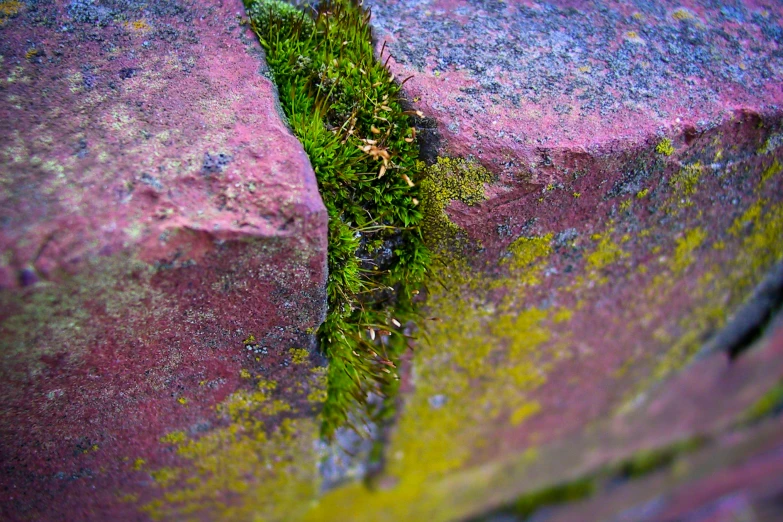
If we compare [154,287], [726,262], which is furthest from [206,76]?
[726,262]

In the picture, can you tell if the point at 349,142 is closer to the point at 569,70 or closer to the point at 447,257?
the point at 447,257

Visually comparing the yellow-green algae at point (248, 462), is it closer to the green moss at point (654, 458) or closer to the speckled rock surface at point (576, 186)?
A: the speckled rock surface at point (576, 186)

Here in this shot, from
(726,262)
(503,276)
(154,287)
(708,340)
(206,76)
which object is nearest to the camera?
(154,287)

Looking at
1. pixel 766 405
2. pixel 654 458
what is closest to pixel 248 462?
pixel 654 458

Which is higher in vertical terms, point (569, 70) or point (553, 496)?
point (569, 70)

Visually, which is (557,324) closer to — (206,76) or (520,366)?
(520,366)

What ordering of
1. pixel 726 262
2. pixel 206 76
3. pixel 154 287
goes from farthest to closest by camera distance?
pixel 726 262 → pixel 206 76 → pixel 154 287
